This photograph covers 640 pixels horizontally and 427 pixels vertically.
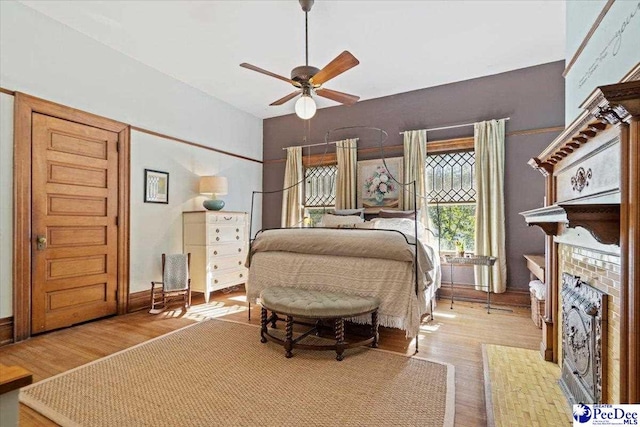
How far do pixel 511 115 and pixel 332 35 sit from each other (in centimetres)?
257

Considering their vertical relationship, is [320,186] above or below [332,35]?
below

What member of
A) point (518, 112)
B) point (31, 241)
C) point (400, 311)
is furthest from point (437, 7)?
point (31, 241)

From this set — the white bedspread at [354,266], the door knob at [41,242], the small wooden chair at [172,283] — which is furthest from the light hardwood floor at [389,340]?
the door knob at [41,242]

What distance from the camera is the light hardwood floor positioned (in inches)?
80.6

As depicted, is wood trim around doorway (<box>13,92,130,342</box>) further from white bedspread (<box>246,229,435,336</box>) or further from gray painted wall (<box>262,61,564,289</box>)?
gray painted wall (<box>262,61,564,289</box>)

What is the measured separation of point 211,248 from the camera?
425cm

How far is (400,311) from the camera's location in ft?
8.35

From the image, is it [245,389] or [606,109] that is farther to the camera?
[245,389]

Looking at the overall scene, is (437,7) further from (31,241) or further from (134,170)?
(31,241)

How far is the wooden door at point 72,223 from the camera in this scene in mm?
3000

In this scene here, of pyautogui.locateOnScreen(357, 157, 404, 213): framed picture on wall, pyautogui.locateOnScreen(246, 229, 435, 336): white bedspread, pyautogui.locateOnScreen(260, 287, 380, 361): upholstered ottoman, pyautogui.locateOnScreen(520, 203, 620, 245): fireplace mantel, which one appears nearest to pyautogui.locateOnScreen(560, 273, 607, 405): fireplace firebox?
pyautogui.locateOnScreen(520, 203, 620, 245): fireplace mantel

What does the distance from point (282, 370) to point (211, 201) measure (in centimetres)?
287

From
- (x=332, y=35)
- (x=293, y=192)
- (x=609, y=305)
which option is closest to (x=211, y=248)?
(x=293, y=192)

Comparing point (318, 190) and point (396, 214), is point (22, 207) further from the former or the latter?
point (396, 214)
